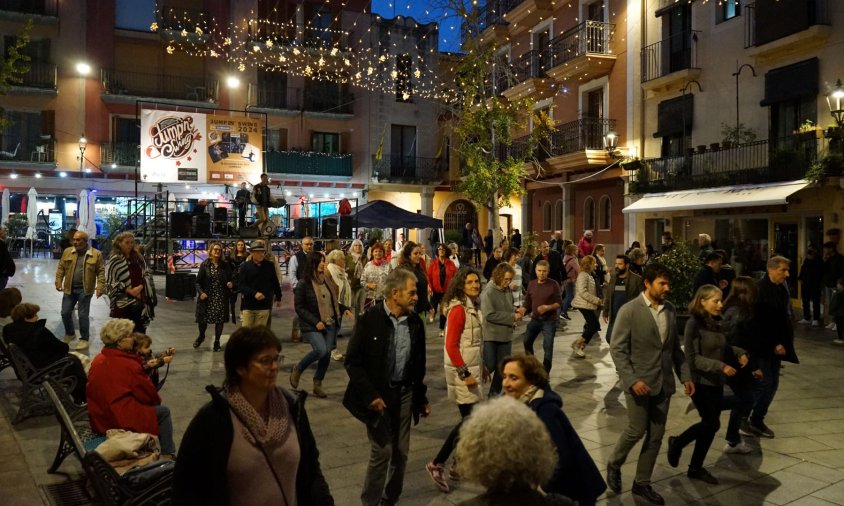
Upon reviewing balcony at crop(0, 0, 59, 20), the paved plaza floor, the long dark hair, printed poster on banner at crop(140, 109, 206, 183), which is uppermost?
balcony at crop(0, 0, 59, 20)

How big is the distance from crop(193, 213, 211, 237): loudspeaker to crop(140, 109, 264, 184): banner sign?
309 cm

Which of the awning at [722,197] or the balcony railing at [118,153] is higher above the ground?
the balcony railing at [118,153]

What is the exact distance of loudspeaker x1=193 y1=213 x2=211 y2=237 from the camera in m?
19.4

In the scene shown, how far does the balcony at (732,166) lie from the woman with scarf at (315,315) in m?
11.8

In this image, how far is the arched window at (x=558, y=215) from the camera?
26.9 m

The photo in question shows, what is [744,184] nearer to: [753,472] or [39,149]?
[753,472]

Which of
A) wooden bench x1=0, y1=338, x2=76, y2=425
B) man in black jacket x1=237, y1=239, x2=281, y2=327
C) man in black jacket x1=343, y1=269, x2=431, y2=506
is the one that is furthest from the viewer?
man in black jacket x1=237, y1=239, x2=281, y2=327

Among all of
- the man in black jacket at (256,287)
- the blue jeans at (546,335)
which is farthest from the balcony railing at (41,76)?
the blue jeans at (546,335)

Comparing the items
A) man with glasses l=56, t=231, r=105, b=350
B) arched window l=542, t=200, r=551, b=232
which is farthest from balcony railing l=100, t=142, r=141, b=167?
man with glasses l=56, t=231, r=105, b=350

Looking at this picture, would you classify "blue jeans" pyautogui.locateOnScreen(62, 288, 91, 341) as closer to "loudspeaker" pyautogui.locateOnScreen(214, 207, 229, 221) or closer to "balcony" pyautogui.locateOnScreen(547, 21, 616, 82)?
"loudspeaker" pyautogui.locateOnScreen(214, 207, 229, 221)

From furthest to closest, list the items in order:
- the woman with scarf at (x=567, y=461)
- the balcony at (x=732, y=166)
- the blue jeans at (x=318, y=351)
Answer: the balcony at (x=732, y=166)
the blue jeans at (x=318, y=351)
the woman with scarf at (x=567, y=461)

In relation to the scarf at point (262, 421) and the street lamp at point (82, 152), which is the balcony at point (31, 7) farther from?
the scarf at point (262, 421)

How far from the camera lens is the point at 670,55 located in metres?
20.8

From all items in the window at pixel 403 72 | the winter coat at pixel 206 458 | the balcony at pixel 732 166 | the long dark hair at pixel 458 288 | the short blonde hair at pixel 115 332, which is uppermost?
the window at pixel 403 72
